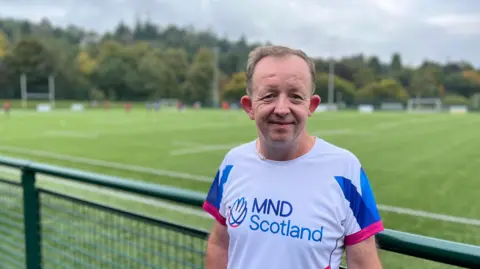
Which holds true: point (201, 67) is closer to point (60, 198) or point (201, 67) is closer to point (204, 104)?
point (204, 104)

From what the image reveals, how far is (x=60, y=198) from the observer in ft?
10.4

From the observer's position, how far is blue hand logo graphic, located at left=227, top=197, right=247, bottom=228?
63.4 inches

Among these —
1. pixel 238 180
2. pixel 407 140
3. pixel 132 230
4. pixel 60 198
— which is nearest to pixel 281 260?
pixel 238 180

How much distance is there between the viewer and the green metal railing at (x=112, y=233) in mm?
1565

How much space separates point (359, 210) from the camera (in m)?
1.44

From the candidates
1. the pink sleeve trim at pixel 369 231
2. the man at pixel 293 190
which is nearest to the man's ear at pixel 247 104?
the man at pixel 293 190

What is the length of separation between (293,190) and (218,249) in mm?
472

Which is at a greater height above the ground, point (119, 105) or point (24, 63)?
point (24, 63)

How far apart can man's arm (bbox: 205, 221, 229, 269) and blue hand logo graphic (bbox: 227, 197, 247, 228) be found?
0.16 metres

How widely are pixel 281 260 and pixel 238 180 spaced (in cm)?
32

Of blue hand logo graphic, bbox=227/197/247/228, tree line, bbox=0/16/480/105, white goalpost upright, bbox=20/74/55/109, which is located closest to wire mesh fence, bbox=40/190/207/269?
blue hand logo graphic, bbox=227/197/247/228

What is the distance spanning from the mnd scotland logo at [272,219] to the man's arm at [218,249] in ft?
0.58

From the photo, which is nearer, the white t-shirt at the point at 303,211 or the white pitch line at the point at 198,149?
the white t-shirt at the point at 303,211

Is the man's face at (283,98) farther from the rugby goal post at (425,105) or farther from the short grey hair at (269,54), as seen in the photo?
the rugby goal post at (425,105)
